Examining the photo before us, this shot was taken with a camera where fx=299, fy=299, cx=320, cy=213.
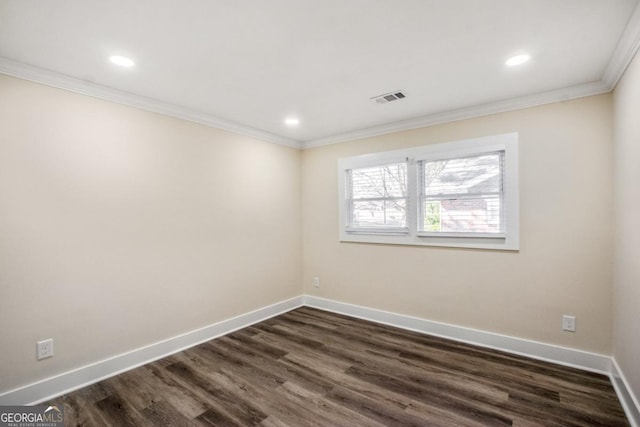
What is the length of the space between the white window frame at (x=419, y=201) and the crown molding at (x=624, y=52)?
2.44 feet

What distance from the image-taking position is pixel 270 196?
4.11 m

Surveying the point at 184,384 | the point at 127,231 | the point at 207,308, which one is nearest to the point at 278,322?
the point at 207,308

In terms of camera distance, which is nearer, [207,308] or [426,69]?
[426,69]

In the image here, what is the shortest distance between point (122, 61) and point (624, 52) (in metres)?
3.43

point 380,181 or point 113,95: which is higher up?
point 113,95

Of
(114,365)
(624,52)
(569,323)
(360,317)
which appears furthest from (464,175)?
(114,365)

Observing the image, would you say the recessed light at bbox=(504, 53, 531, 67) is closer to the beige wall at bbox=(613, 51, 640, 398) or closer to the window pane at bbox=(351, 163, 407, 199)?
the beige wall at bbox=(613, 51, 640, 398)

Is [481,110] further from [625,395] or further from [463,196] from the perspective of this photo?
[625,395]

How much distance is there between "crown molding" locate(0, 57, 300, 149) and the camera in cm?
215

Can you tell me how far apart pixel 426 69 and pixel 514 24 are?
64 centimetres

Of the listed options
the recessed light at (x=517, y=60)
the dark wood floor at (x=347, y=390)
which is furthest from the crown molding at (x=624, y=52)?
the dark wood floor at (x=347, y=390)

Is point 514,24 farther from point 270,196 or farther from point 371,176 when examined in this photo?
point 270,196

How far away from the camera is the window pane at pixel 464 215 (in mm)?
3027

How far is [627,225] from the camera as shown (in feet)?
6.89
